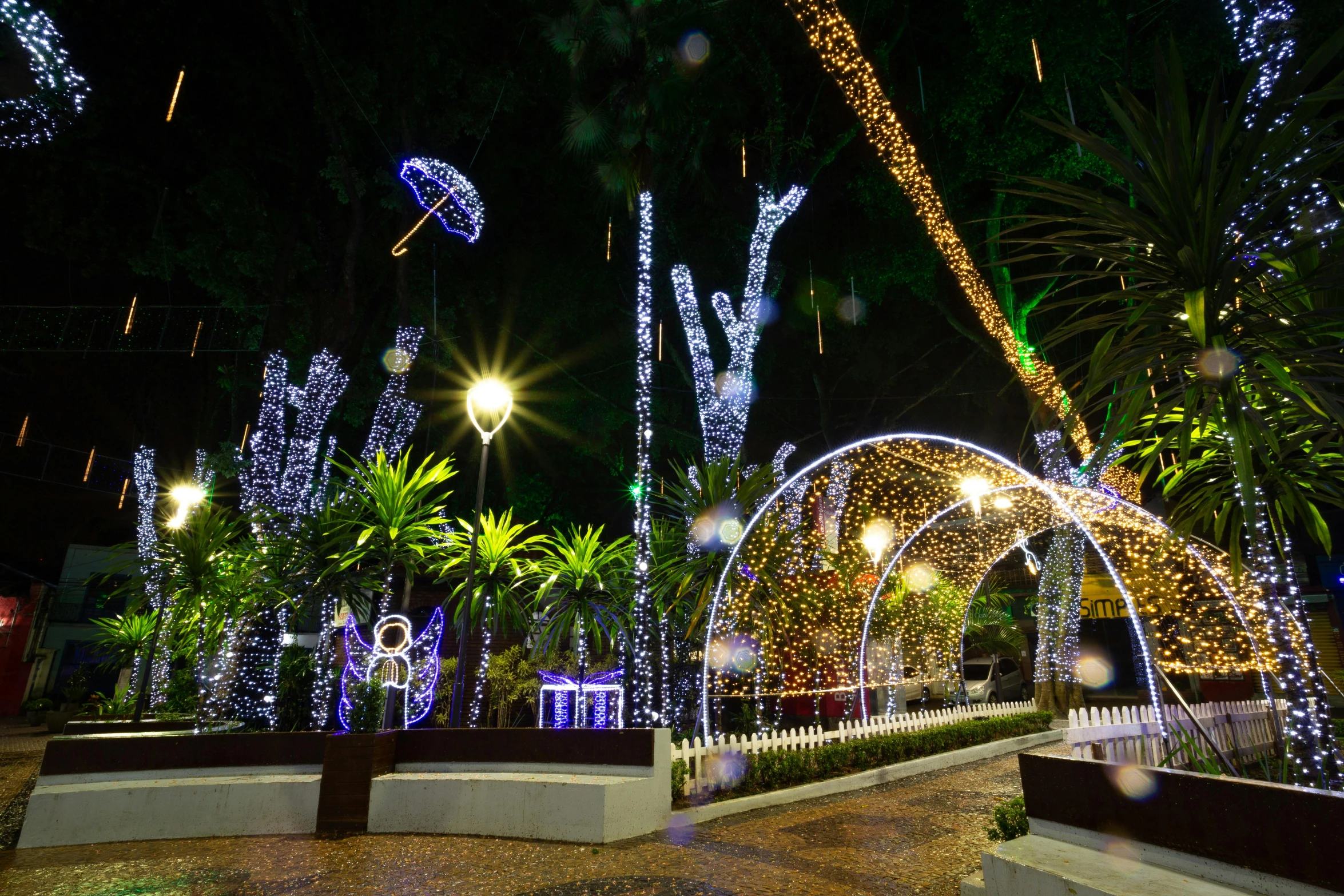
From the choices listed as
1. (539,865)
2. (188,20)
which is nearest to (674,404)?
(188,20)

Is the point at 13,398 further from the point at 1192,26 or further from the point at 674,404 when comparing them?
the point at 1192,26

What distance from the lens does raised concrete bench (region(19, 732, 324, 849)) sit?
6.50 metres

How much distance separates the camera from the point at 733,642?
1073 cm

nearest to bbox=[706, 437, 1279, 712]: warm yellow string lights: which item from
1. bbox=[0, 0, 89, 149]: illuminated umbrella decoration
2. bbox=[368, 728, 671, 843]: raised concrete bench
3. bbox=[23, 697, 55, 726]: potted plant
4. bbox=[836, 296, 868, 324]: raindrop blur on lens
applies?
bbox=[368, 728, 671, 843]: raised concrete bench

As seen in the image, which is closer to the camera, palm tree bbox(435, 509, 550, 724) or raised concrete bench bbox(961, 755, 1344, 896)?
raised concrete bench bbox(961, 755, 1344, 896)

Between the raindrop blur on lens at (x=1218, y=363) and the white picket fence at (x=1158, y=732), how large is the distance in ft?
8.03

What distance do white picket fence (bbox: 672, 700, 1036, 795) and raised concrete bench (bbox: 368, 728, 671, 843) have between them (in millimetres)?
784

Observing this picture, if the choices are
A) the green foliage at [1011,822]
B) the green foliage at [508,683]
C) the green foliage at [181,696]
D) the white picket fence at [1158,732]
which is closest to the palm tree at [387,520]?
the green foliage at [181,696]

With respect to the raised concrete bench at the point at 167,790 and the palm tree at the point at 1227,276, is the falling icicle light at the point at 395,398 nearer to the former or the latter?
Answer: the raised concrete bench at the point at 167,790

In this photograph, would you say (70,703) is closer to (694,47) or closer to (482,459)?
(482,459)

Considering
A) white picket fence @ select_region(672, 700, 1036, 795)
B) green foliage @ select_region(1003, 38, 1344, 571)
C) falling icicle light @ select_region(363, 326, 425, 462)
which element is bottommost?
white picket fence @ select_region(672, 700, 1036, 795)

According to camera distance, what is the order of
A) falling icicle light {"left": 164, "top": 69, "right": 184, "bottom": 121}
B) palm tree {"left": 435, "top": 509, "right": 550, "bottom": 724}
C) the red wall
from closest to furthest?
palm tree {"left": 435, "top": 509, "right": 550, "bottom": 724} → falling icicle light {"left": 164, "top": 69, "right": 184, "bottom": 121} → the red wall

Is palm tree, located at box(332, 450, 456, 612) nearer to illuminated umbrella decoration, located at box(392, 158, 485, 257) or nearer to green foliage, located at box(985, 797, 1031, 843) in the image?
illuminated umbrella decoration, located at box(392, 158, 485, 257)

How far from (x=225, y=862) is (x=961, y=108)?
1862cm
